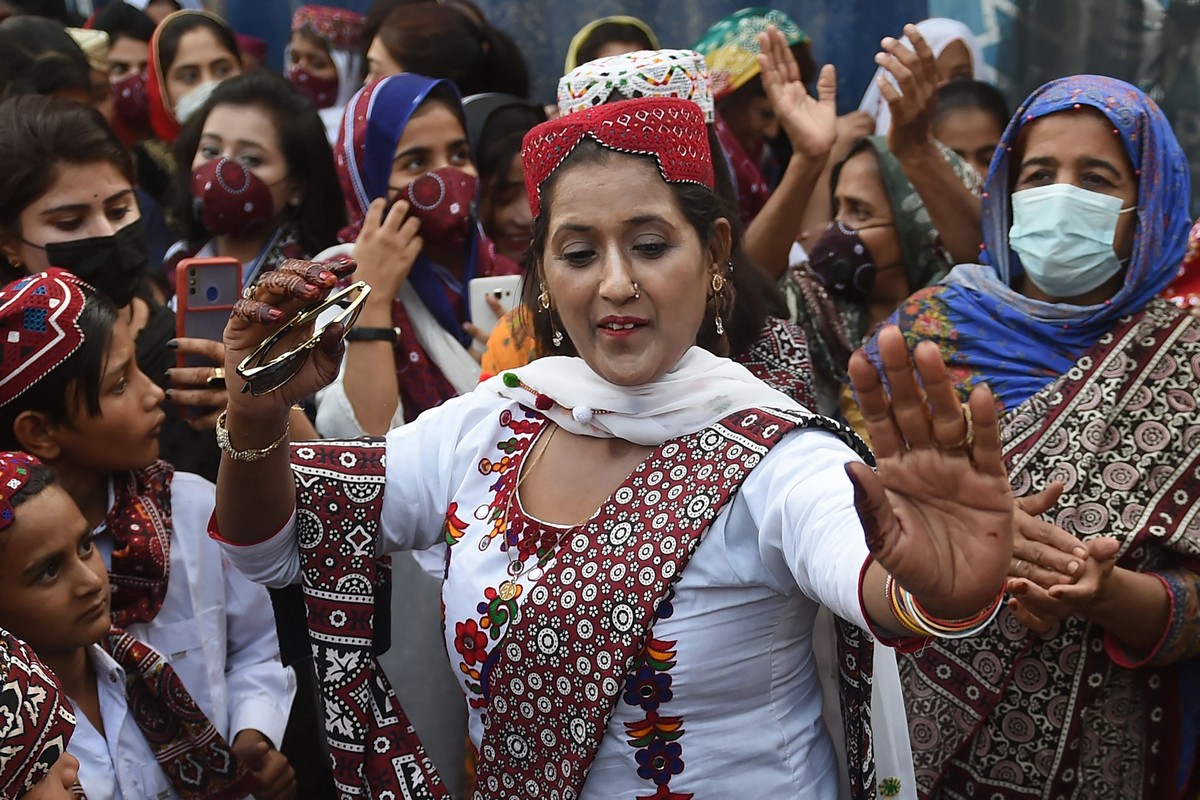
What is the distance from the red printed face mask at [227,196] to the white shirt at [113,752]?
1749 millimetres

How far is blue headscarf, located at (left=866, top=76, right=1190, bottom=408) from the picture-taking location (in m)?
2.93

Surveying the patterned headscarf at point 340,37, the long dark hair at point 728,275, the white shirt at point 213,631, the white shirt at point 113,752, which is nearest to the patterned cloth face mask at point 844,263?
the long dark hair at point 728,275

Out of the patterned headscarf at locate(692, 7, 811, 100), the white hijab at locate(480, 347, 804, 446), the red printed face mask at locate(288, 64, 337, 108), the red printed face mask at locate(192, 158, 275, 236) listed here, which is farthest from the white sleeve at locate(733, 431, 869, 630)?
the red printed face mask at locate(288, 64, 337, 108)

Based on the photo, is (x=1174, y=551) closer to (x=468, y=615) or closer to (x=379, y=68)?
(x=468, y=615)

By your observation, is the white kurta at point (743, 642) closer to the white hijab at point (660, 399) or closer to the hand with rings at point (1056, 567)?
the white hijab at point (660, 399)

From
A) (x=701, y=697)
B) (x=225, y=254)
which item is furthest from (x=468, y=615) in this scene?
(x=225, y=254)

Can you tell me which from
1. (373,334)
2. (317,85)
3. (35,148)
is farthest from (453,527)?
(317,85)

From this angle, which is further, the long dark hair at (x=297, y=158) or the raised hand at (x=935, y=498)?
the long dark hair at (x=297, y=158)

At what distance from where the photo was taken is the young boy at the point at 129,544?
254cm

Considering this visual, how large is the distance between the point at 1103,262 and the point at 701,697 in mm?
1619

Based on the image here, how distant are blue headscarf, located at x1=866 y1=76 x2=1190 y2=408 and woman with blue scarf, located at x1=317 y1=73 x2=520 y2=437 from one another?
1243mm

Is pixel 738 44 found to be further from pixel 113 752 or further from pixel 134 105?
pixel 113 752

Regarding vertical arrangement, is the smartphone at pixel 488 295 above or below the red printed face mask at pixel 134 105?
above

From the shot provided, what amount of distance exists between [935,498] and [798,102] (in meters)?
2.85
